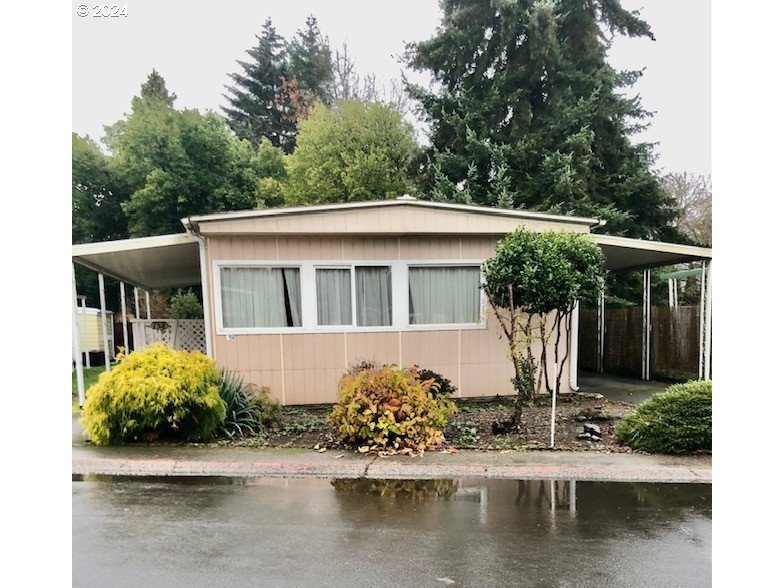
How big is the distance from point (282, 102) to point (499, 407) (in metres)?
21.4

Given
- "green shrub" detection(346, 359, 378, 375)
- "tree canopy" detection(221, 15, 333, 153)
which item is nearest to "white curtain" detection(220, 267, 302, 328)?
"green shrub" detection(346, 359, 378, 375)

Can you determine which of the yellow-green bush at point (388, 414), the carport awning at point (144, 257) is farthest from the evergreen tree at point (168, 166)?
the yellow-green bush at point (388, 414)

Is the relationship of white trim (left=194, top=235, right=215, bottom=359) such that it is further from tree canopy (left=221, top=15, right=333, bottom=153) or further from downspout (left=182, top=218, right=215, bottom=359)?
tree canopy (left=221, top=15, right=333, bottom=153)

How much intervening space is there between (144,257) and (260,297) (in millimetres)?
2354

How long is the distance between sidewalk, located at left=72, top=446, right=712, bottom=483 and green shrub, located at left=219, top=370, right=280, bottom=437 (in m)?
0.71

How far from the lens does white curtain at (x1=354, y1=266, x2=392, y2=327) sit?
23.0ft

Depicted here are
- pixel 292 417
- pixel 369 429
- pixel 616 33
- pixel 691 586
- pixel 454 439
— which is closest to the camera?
pixel 691 586

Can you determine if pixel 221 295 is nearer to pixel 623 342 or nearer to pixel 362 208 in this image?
pixel 362 208

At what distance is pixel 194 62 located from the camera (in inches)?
195

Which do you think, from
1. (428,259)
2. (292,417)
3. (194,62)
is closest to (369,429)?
(292,417)

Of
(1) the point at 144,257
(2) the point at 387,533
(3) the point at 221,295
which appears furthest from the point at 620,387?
(1) the point at 144,257

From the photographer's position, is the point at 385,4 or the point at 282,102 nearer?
the point at 385,4

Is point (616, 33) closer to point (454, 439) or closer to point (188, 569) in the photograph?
point (454, 439)

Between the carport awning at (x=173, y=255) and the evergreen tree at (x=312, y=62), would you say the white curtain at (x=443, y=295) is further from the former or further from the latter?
the evergreen tree at (x=312, y=62)
